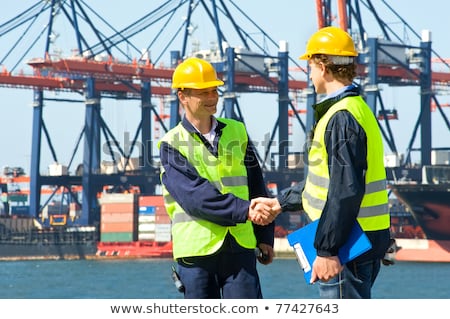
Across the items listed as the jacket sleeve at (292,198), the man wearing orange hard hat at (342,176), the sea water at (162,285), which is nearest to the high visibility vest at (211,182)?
the jacket sleeve at (292,198)

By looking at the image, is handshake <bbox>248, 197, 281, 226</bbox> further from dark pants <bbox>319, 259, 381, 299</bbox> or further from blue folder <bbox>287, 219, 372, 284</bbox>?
dark pants <bbox>319, 259, 381, 299</bbox>

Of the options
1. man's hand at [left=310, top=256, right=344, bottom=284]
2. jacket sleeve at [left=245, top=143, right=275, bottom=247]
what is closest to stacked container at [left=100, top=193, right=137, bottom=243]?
jacket sleeve at [left=245, top=143, right=275, bottom=247]

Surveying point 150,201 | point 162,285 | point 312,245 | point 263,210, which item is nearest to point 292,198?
point 263,210

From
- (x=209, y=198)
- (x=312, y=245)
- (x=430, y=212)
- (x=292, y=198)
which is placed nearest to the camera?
(x=312, y=245)

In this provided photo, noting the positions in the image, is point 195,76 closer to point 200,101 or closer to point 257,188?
point 200,101

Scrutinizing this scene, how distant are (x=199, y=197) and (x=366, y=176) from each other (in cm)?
68

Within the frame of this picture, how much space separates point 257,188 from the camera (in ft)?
13.7

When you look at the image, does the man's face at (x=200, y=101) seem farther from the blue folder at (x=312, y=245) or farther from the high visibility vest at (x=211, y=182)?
the blue folder at (x=312, y=245)

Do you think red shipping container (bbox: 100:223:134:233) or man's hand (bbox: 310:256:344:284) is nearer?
man's hand (bbox: 310:256:344:284)

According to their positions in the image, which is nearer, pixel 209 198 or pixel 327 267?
pixel 327 267

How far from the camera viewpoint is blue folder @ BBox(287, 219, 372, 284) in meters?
3.40

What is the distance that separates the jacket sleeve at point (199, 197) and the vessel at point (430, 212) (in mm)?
47290

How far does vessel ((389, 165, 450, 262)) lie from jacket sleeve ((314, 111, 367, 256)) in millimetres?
47752

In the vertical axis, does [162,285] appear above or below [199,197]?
below
